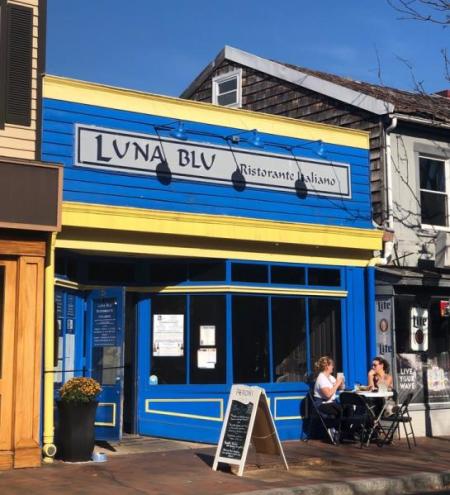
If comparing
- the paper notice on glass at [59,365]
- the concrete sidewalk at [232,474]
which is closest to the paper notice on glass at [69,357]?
the paper notice on glass at [59,365]

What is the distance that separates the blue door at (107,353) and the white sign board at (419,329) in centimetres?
569

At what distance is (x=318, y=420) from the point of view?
13.3 m

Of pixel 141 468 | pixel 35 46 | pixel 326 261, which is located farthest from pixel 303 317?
pixel 35 46

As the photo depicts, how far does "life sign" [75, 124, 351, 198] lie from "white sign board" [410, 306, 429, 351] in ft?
8.25

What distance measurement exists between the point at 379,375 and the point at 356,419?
0.97m

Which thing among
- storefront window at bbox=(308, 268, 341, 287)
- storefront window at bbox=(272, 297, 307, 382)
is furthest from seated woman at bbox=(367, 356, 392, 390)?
storefront window at bbox=(308, 268, 341, 287)

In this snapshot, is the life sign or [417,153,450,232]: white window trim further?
[417,153,450,232]: white window trim

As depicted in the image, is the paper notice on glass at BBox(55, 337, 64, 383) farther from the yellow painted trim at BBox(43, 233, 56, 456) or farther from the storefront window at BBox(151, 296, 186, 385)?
the storefront window at BBox(151, 296, 186, 385)

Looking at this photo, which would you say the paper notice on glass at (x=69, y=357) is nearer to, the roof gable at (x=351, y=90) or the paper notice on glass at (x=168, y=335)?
the paper notice on glass at (x=168, y=335)

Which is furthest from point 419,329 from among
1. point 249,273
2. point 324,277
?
point 249,273

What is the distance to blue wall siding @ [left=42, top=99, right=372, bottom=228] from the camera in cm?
1138

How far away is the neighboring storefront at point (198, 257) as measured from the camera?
11.6m

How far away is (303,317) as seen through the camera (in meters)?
13.6

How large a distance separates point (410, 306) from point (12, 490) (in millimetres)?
8384
